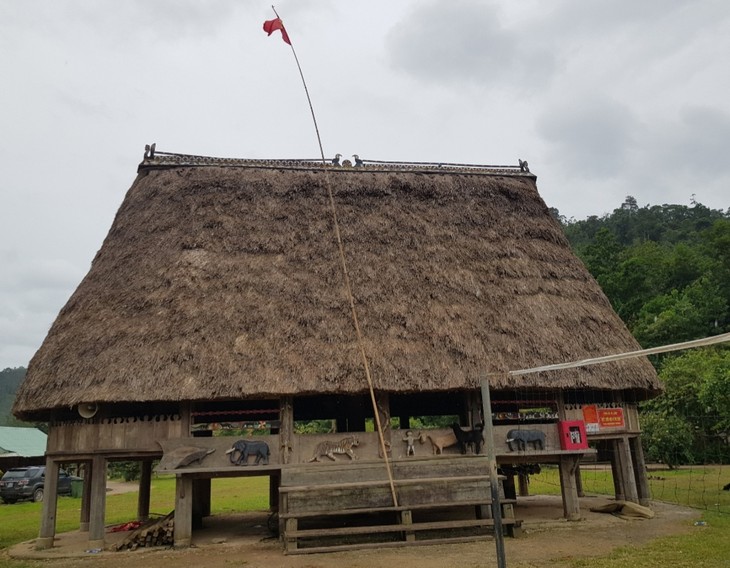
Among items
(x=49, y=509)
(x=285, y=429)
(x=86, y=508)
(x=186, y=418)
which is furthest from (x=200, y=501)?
(x=285, y=429)

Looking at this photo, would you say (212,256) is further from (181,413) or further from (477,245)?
(477,245)

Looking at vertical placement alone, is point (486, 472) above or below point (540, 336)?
below

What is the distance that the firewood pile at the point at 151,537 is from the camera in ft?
36.3

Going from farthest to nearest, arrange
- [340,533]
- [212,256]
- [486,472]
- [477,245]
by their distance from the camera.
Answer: [477,245], [212,256], [486,472], [340,533]

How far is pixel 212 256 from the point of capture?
13.3 metres

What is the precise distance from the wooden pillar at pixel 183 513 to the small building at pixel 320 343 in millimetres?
39

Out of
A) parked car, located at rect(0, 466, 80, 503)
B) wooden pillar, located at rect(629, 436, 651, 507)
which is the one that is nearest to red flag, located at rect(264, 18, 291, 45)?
wooden pillar, located at rect(629, 436, 651, 507)

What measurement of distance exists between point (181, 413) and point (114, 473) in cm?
3090

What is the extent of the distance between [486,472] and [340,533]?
310 centimetres

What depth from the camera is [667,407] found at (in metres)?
25.6

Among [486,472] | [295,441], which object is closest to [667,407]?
[486,472]

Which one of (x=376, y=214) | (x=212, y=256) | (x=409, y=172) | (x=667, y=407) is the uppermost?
(x=409, y=172)

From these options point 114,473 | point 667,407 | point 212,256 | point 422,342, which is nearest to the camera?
point 422,342

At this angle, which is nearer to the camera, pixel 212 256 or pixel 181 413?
pixel 181 413
